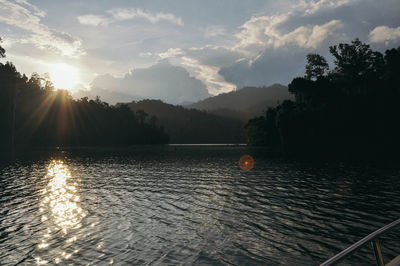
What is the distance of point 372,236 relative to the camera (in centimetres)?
681

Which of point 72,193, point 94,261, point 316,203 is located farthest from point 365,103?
point 94,261

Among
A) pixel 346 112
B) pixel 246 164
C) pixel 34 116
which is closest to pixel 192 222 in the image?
pixel 246 164

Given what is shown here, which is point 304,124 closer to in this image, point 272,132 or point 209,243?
point 272,132

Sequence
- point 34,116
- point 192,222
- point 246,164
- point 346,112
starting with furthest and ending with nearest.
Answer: point 34,116 → point 346,112 → point 246,164 → point 192,222

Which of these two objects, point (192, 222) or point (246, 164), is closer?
point (192, 222)

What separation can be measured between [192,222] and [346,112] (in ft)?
413

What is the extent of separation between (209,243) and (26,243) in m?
11.3

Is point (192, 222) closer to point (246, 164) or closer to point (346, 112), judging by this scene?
point (246, 164)

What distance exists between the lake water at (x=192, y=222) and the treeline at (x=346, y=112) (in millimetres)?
91221

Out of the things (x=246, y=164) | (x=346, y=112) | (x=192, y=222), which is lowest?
(x=246, y=164)

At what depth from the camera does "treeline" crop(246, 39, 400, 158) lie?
12256 cm

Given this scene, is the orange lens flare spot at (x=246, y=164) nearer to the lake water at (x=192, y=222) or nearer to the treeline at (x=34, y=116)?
the lake water at (x=192, y=222)

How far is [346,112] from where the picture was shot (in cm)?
12631

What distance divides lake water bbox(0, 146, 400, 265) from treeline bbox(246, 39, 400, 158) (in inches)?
3591
